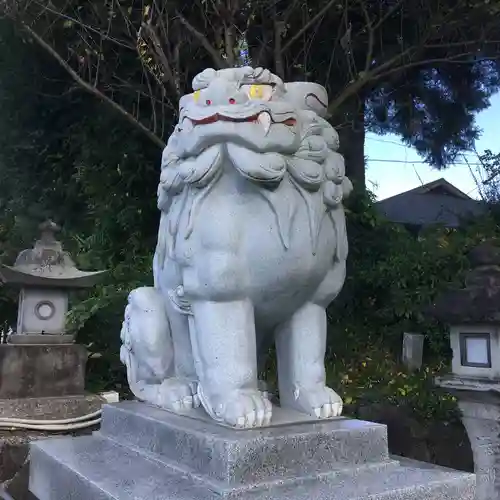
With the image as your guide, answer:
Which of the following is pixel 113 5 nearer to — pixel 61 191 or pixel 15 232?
pixel 61 191

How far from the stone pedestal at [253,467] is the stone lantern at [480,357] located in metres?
1.12

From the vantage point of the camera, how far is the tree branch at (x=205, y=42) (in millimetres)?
3924

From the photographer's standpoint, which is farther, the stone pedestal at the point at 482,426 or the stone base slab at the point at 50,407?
the stone base slab at the point at 50,407

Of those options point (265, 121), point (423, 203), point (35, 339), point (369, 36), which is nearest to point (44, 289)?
point (35, 339)

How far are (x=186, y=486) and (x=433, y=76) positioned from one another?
5372 mm

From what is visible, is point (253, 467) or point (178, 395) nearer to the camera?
point (253, 467)

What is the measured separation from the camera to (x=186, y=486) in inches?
52.6

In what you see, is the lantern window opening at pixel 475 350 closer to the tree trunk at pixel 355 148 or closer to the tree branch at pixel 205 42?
the tree branch at pixel 205 42

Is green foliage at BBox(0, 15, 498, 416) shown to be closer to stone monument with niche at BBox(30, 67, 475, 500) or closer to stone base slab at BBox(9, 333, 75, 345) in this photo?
stone base slab at BBox(9, 333, 75, 345)

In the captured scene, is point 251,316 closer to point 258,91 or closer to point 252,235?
point 252,235

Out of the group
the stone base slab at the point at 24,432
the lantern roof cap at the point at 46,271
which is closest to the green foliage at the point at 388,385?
the stone base slab at the point at 24,432

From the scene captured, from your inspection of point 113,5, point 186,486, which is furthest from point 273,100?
point 113,5

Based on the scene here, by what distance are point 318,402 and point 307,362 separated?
12 centimetres

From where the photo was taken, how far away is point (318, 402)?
5.26 feet
